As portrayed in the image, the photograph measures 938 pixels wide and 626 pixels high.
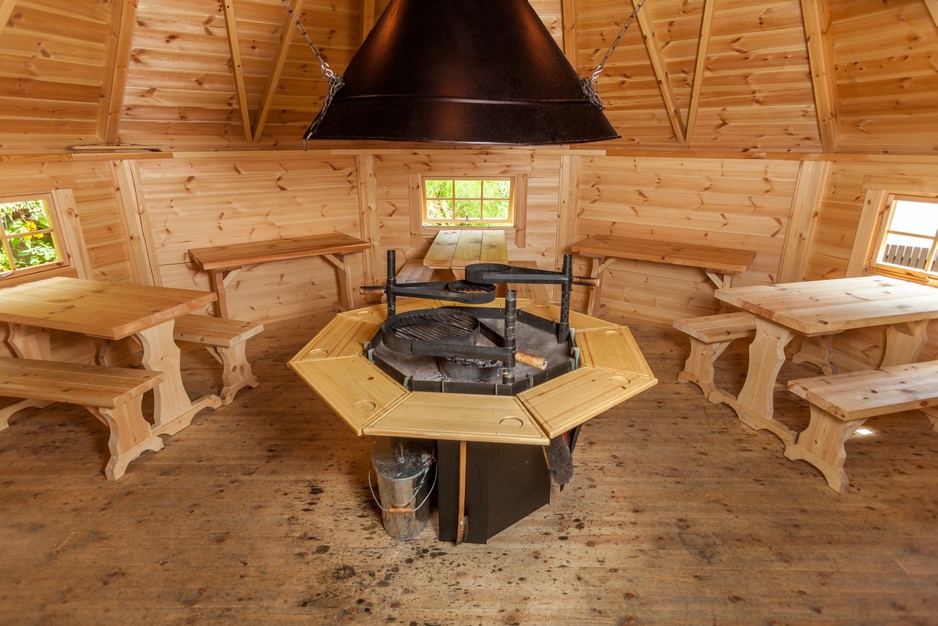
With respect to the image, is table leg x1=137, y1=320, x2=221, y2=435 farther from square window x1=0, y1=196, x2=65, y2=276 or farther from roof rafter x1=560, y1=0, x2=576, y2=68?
roof rafter x1=560, y1=0, x2=576, y2=68

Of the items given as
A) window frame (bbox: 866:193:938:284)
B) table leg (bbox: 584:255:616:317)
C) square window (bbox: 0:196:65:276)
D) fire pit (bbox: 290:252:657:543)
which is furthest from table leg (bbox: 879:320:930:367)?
square window (bbox: 0:196:65:276)

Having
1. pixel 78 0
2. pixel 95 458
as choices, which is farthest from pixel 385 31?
pixel 95 458

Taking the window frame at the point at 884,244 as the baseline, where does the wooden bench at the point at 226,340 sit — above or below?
below

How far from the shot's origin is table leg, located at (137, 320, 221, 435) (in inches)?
126

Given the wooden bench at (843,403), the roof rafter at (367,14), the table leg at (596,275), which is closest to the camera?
the wooden bench at (843,403)

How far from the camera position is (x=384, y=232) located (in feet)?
18.5

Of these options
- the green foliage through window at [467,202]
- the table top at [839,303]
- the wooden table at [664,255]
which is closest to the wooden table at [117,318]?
the green foliage through window at [467,202]

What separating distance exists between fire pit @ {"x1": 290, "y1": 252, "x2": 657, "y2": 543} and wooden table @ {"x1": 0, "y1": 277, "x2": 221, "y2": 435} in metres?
1.08

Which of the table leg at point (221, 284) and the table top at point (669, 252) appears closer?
the table top at point (669, 252)

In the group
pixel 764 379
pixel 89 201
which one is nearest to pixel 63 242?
pixel 89 201

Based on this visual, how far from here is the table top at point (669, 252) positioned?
14.8 feet

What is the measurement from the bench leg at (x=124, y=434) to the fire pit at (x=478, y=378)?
1.33 metres

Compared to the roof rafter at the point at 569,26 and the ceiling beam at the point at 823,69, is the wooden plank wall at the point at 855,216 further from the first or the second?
the roof rafter at the point at 569,26

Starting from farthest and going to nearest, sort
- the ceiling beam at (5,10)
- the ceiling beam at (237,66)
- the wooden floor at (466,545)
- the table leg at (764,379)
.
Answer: the ceiling beam at (237,66), the table leg at (764,379), the ceiling beam at (5,10), the wooden floor at (466,545)
